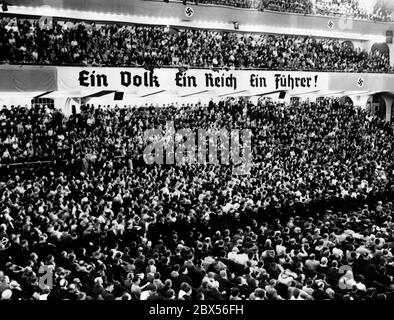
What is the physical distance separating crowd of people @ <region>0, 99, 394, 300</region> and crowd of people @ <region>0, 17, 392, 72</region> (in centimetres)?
238

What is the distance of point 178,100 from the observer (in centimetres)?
3014

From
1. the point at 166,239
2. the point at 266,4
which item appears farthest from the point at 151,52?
the point at 166,239

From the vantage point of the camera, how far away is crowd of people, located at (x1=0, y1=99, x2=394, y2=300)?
9.42 metres

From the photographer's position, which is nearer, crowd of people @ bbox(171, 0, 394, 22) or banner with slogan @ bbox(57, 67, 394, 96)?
banner with slogan @ bbox(57, 67, 394, 96)

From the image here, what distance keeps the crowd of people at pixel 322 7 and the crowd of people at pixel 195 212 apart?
771 centimetres

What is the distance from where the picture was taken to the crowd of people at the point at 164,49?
22.3 m

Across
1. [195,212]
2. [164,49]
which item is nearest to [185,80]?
[164,49]

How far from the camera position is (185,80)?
25984mm

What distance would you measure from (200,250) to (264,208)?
4.42 meters
